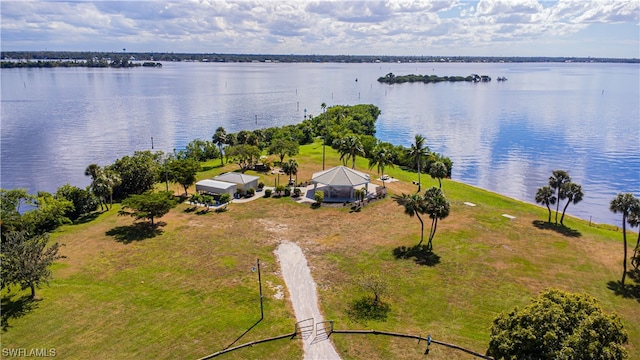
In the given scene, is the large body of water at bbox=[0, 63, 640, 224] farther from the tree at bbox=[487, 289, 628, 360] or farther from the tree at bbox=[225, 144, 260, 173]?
the tree at bbox=[487, 289, 628, 360]

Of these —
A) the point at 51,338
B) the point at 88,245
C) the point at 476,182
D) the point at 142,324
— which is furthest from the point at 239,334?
the point at 476,182

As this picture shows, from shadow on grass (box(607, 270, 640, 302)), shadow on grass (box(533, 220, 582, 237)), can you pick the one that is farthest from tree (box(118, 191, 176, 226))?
shadow on grass (box(607, 270, 640, 302))

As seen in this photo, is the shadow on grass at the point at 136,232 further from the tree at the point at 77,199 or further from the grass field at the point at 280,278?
the tree at the point at 77,199

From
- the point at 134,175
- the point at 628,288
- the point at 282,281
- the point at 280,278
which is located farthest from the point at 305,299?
the point at 134,175

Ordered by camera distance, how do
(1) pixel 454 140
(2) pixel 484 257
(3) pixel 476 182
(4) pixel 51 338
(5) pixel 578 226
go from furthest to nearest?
(1) pixel 454 140 < (3) pixel 476 182 < (5) pixel 578 226 < (2) pixel 484 257 < (4) pixel 51 338

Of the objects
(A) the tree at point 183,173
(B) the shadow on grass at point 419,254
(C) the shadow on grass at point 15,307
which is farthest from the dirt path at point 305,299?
(A) the tree at point 183,173

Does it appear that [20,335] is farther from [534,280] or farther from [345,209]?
[534,280]
